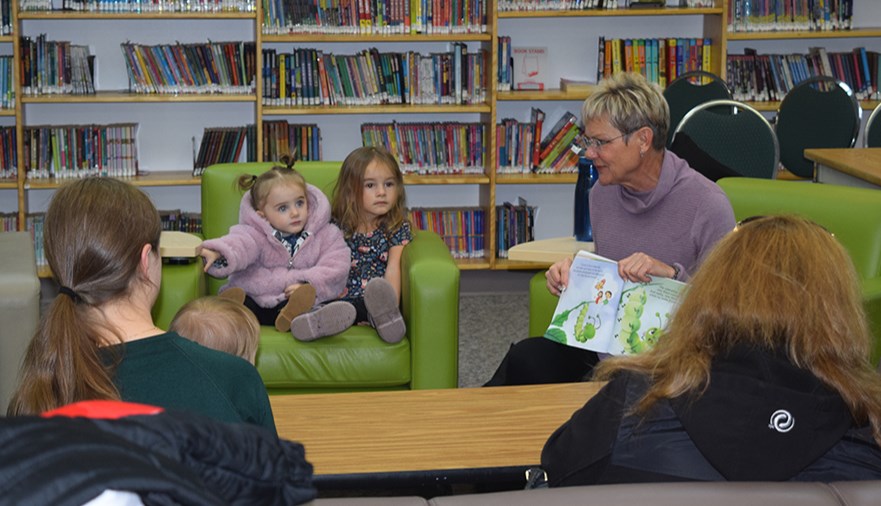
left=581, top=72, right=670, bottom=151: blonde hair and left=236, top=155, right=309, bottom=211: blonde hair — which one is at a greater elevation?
left=581, top=72, right=670, bottom=151: blonde hair

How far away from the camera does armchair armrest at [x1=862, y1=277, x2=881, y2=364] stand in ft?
9.91

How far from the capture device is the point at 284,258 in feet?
12.3

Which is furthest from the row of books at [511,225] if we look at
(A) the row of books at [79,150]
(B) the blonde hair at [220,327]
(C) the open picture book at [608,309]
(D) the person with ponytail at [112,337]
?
(D) the person with ponytail at [112,337]

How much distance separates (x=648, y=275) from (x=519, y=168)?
2.89 m

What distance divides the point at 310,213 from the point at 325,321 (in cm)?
50

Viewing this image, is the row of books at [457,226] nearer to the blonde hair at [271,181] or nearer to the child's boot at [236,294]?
the blonde hair at [271,181]

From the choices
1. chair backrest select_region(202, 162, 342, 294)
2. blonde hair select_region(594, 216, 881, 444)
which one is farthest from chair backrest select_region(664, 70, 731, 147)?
blonde hair select_region(594, 216, 881, 444)

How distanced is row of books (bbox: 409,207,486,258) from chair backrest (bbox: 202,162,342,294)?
1.77 m

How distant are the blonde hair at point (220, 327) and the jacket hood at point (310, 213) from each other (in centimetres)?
126

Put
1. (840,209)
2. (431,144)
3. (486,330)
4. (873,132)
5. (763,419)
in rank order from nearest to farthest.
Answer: (763,419) → (840,209) → (486,330) → (873,132) → (431,144)

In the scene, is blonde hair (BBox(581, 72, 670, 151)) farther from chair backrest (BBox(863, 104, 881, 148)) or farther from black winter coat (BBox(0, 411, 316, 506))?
chair backrest (BBox(863, 104, 881, 148))

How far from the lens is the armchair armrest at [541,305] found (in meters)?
3.54

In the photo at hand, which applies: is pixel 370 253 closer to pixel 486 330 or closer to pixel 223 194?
pixel 223 194

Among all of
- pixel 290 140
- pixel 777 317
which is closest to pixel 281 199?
pixel 290 140
